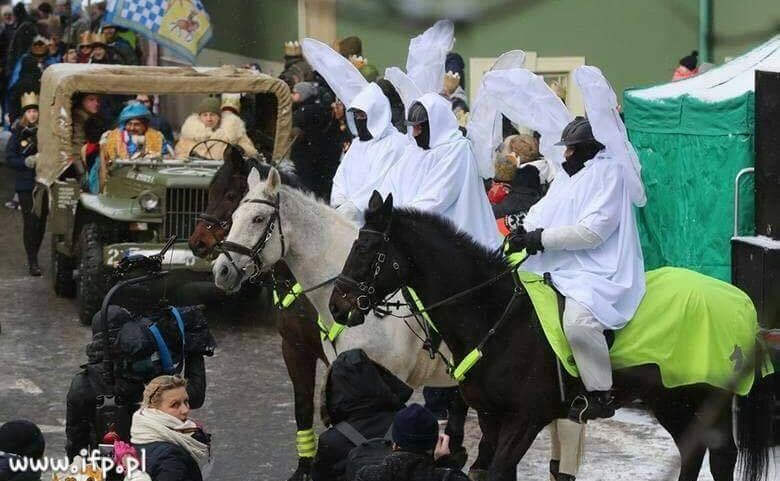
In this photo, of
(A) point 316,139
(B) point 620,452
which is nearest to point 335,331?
(B) point 620,452

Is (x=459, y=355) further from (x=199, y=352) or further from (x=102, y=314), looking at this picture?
(x=102, y=314)

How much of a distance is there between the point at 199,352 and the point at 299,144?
7.46 metres

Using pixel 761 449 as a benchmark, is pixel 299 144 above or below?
above

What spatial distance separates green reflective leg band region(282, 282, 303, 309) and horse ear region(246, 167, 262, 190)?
67 centimetres

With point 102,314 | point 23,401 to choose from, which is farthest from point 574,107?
point 102,314

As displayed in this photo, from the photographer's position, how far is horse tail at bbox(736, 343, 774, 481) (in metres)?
7.31

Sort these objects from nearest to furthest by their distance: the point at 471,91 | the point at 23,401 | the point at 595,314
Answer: the point at 595,314
the point at 23,401
the point at 471,91

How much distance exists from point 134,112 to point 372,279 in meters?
7.44

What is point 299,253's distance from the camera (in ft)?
27.1

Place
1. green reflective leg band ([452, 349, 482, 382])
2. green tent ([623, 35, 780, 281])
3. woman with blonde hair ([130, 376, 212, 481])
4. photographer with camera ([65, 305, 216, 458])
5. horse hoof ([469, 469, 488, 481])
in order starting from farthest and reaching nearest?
green tent ([623, 35, 780, 281]) → horse hoof ([469, 469, 488, 481]) → green reflective leg band ([452, 349, 482, 382]) → photographer with camera ([65, 305, 216, 458]) → woman with blonde hair ([130, 376, 212, 481])

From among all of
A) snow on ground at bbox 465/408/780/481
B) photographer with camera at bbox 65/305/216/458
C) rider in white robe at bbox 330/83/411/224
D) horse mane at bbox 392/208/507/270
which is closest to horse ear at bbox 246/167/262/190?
rider in white robe at bbox 330/83/411/224

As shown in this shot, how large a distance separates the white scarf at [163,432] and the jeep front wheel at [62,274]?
937cm

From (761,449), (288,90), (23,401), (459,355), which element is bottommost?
(23,401)

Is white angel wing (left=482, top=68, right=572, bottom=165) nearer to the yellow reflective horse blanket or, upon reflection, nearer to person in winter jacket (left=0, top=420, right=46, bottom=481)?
the yellow reflective horse blanket
